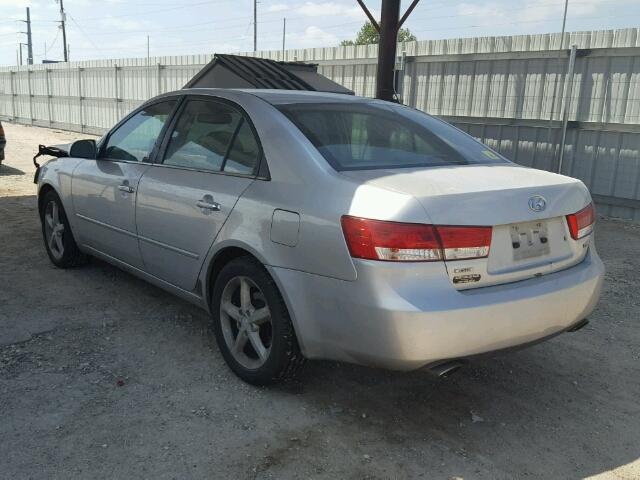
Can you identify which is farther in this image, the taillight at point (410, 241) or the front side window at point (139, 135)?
the front side window at point (139, 135)

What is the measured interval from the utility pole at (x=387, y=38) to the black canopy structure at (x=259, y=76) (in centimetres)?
57

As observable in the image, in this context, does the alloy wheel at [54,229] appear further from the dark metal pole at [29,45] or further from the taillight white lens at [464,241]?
the dark metal pole at [29,45]

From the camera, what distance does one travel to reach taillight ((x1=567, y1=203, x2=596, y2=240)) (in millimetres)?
2988

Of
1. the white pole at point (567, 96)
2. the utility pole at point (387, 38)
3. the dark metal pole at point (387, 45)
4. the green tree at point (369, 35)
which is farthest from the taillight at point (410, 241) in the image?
the green tree at point (369, 35)

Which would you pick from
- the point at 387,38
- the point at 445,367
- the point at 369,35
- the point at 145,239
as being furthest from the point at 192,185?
the point at 369,35

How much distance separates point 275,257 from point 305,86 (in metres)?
6.17

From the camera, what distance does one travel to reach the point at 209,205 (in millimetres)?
3375

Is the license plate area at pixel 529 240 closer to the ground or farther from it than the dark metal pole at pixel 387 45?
closer to the ground

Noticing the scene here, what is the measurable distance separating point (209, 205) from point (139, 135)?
4.19 ft

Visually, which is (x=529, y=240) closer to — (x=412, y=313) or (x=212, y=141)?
(x=412, y=313)

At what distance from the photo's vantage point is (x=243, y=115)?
346 centimetres

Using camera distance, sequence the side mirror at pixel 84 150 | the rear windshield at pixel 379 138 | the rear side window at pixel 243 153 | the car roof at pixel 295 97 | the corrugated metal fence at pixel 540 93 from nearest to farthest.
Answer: the rear windshield at pixel 379 138
the rear side window at pixel 243 153
the car roof at pixel 295 97
the side mirror at pixel 84 150
the corrugated metal fence at pixel 540 93

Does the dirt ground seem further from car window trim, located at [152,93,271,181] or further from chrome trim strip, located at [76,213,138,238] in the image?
car window trim, located at [152,93,271,181]

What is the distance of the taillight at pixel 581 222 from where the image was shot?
299cm
